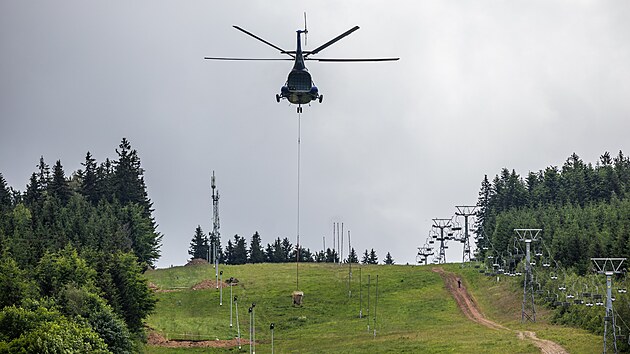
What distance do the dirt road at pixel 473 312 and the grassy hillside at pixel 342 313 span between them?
109cm

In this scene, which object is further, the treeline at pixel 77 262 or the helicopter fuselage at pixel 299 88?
the treeline at pixel 77 262

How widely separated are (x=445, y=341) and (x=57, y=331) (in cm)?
4225

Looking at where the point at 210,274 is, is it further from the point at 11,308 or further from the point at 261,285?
the point at 11,308

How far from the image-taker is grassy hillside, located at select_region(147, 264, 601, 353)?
10250cm

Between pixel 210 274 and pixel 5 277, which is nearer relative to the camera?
pixel 5 277

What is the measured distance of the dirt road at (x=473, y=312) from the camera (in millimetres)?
93188

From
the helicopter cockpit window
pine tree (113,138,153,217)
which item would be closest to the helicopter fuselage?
the helicopter cockpit window

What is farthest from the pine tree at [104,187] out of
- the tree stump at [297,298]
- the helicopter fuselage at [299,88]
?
the helicopter fuselage at [299,88]

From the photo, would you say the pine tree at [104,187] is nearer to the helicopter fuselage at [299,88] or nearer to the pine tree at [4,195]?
the pine tree at [4,195]

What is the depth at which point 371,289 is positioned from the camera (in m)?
153

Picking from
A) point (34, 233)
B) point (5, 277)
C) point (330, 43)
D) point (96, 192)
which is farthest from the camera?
point (96, 192)

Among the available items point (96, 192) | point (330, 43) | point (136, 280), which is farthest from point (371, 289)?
point (330, 43)

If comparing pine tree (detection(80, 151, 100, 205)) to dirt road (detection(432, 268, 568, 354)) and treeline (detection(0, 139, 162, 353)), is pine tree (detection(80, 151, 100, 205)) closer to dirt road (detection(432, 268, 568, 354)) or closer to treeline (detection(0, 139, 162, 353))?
treeline (detection(0, 139, 162, 353))

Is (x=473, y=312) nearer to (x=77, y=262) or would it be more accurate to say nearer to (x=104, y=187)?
(x=77, y=262)
